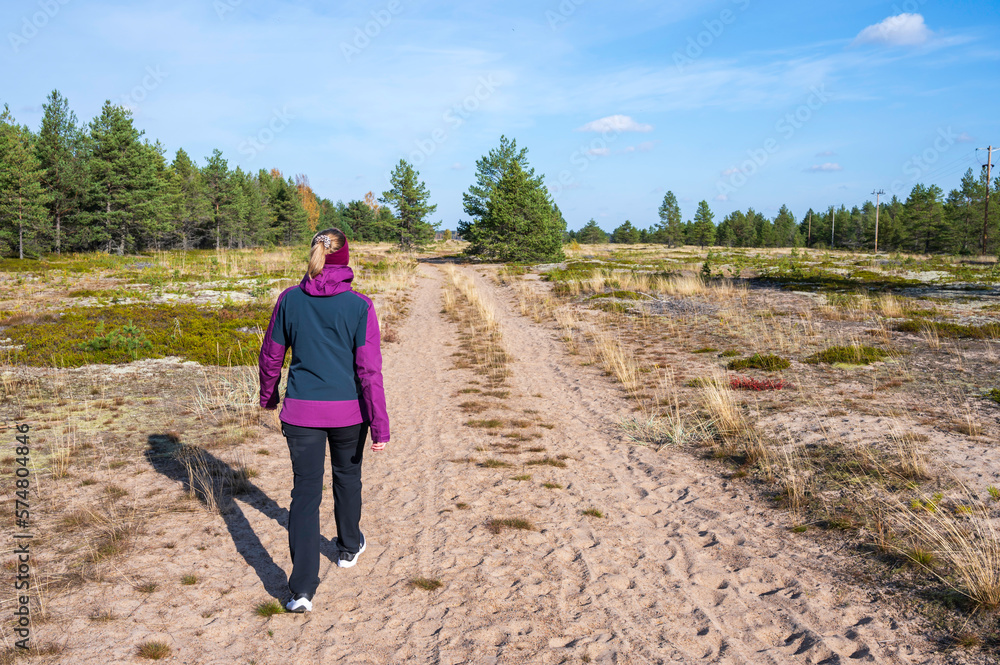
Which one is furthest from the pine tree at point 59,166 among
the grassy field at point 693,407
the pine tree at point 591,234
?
the pine tree at point 591,234

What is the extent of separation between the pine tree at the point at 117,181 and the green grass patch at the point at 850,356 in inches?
1715

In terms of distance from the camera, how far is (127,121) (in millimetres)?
40281

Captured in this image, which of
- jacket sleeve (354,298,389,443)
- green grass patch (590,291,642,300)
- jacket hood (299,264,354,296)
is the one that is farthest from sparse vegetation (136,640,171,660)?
green grass patch (590,291,642,300)

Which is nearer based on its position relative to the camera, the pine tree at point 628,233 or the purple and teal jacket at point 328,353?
the purple and teal jacket at point 328,353

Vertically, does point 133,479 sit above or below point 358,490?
below

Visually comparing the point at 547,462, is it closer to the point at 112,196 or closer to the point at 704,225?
the point at 112,196

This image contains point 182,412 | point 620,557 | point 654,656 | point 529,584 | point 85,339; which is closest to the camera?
point 654,656

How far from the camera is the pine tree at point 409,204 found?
56.1m

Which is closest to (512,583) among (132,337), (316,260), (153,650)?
(153,650)

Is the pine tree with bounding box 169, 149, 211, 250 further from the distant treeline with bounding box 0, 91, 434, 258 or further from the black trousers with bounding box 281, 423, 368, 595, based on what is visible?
the black trousers with bounding box 281, 423, 368, 595

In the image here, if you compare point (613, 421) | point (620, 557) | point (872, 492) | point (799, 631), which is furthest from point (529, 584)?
point (613, 421)

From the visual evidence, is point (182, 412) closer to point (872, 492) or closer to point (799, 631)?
point (799, 631)

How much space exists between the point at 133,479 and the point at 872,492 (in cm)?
726

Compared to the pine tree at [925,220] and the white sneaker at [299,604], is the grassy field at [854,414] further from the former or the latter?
the pine tree at [925,220]
